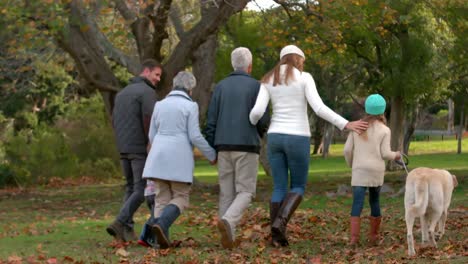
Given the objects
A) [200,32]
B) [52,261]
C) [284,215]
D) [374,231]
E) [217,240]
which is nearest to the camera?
[52,261]

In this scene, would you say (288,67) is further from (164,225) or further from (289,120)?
(164,225)

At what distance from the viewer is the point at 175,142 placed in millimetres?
10867

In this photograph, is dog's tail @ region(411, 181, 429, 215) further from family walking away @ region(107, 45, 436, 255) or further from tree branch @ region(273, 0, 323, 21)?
tree branch @ region(273, 0, 323, 21)

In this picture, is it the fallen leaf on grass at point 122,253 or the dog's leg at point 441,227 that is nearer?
the fallen leaf on grass at point 122,253

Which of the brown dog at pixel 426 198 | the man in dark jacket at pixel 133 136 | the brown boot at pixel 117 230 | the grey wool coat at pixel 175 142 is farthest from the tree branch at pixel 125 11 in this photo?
the brown dog at pixel 426 198

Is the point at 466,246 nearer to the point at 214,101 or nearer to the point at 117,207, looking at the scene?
the point at 214,101

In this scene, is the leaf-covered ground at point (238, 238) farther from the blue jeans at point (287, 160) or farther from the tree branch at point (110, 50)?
the tree branch at point (110, 50)

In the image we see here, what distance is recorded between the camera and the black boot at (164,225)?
34.9ft

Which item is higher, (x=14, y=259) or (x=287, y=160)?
(x=287, y=160)

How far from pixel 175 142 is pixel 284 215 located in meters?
1.39

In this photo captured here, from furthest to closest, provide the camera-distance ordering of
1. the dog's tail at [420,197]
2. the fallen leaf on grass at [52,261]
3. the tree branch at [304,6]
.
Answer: the tree branch at [304,6]
the dog's tail at [420,197]
the fallen leaf on grass at [52,261]

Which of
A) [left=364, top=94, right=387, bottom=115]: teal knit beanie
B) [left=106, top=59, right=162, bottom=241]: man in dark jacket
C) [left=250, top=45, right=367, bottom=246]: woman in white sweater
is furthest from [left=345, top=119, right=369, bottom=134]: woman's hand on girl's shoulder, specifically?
[left=106, top=59, right=162, bottom=241]: man in dark jacket

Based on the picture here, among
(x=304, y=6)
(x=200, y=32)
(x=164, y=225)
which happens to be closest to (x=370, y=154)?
(x=164, y=225)

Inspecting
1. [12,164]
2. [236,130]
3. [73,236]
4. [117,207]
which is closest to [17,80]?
[12,164]
